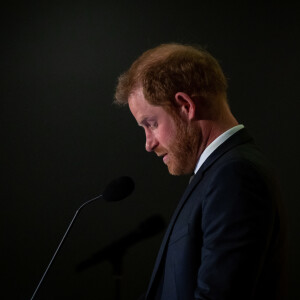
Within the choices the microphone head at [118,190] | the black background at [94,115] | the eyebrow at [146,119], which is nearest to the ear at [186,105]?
the eyebrow at [146,119]

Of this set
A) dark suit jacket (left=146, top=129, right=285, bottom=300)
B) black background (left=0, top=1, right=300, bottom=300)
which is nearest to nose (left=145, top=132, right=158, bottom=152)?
dark suit jacket (left=146, top=129, right=285, bottom=300)

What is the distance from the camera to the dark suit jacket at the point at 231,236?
798mm

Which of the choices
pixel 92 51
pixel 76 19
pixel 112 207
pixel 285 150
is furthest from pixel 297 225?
pixel 76 19

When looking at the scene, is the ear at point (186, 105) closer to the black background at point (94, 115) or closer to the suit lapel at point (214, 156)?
the suit lapel at point (214, 156)

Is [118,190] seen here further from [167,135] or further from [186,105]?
[186,105]

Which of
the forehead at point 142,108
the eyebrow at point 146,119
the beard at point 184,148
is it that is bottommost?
the beard at point 184,148

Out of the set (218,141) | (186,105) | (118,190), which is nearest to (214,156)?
(218,141)

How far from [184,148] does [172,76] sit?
0.70ft

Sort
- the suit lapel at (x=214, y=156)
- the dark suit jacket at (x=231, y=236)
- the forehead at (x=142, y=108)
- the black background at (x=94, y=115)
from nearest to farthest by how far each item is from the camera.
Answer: the dark suit jacket at (x=231, y=236) < the suit lapel at (x=214, y=156) < the forehead at (x=142, y=108) < the black background at (x=94, y=115)

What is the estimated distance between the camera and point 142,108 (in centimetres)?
110

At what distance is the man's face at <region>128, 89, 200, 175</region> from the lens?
105 cm

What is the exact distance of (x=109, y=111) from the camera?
6.73 feet

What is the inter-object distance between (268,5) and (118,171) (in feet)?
4.17

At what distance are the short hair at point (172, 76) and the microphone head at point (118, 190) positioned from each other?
1.09ft
